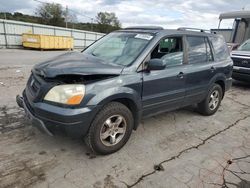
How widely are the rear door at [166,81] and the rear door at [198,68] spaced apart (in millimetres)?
206

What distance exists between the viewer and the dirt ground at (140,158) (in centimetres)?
269

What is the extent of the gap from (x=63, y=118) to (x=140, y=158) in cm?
126

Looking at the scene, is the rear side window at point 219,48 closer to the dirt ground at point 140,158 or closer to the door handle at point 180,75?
the door handle at point 180,75

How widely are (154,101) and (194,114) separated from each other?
1893 millimetres

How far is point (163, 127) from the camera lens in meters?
4.29

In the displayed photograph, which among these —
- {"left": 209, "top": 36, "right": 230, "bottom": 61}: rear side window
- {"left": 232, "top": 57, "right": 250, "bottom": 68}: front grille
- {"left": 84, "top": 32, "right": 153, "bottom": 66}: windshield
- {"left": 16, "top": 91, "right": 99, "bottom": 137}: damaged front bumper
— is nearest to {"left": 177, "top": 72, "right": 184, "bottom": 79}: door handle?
{"left": 84, "top": 32, "right": 153, "bottom": 66}: windshield

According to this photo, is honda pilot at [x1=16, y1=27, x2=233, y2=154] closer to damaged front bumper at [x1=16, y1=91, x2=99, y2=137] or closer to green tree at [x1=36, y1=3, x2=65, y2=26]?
damaged front bumper at [x1=16, y1=91, x2=99, y2=137]

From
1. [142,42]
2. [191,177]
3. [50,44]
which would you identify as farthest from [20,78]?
[50,44]

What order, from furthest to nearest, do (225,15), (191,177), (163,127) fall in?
(225,15) → (163,127) → (191,177)

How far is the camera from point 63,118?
268 cm

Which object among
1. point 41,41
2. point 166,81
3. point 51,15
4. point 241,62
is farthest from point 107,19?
point 166,81

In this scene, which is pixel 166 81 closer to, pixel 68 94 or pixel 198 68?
pixel 198 68

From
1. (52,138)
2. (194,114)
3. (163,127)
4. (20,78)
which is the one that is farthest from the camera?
(20,78)

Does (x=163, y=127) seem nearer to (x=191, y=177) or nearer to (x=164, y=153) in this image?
(x=164, y=153)
